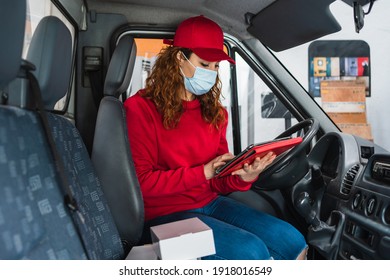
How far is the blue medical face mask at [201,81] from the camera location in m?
1.55

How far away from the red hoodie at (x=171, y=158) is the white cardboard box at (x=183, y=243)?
36 cm

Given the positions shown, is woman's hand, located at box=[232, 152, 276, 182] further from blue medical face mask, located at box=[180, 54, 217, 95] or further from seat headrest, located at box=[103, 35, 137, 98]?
seat headrest, located at box=[103, 35, 137, 98]

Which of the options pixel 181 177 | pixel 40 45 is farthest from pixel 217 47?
pixel 40 45

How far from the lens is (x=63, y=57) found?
1036mm

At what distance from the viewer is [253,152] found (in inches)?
48.3

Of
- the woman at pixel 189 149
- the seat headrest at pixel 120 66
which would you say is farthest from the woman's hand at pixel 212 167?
the seat headrest at pixel 120 66

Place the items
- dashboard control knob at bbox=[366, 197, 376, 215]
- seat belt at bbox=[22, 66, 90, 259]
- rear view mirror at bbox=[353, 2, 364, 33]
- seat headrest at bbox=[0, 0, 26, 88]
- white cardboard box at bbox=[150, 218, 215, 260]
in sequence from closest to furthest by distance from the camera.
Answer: seat headrest at bbox=[0, 0, 26, 88], seat belt at bbox=[22, 66, 90, 259], white cardboard box at bbox=[150, 218, 215, 260], dashboard control knob at bbox=[366, 197, 376, 215], rear view mirror at bbox=[353, 2, 364, 33]

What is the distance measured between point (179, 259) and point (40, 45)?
0.66m

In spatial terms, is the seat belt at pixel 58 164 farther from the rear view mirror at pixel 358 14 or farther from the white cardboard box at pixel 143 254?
the rear view mirror at pixel 358 14

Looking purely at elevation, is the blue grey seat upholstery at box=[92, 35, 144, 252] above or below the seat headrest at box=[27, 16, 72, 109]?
below

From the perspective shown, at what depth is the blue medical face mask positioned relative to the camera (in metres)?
1.55

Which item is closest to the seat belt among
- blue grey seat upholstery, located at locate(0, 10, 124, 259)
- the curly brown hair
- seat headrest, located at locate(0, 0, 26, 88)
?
blue grey seat upholstery, located at locate(0, 10, 124, 259)

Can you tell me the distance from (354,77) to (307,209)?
2.00 meters
